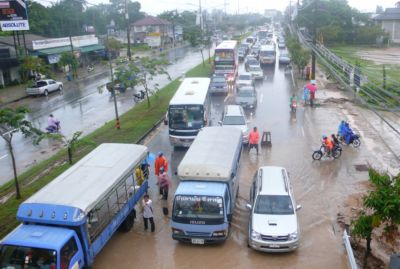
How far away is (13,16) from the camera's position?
117 feet

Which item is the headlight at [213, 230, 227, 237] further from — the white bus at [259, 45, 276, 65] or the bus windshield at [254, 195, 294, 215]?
the white bus at [259, 45, 276, 65]

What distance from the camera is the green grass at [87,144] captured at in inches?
630

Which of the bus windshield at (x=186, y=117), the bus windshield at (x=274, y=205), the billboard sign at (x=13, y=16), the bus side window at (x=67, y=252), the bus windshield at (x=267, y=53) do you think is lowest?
the bus windshield at (x=274, y=205)

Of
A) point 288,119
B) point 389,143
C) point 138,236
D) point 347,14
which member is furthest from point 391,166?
point 347,14

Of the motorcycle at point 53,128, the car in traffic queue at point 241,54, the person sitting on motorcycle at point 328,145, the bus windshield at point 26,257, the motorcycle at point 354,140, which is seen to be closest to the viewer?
the bus windshield at point 26,257

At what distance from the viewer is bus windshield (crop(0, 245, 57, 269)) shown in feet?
33.8

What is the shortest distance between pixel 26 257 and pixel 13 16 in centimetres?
3015

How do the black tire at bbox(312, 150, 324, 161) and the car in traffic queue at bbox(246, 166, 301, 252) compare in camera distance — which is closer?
the car in traffic queue at bbox(246, 166, 301, 252)

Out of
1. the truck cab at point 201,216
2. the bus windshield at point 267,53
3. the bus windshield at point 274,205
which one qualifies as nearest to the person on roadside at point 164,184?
the truck cab at point 201,216

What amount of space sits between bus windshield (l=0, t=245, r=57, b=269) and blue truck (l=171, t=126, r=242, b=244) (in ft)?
13.1

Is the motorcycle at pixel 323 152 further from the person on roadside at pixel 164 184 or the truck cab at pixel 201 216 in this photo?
the truck cab at pixel 201 216

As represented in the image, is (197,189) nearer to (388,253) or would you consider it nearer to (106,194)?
(106,194)

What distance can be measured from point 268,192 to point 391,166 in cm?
860

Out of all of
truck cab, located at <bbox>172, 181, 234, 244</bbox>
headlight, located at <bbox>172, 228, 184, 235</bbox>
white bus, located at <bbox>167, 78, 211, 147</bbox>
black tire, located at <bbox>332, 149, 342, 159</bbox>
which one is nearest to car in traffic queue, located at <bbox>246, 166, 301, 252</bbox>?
truck cab, located at <bbox>172, 181, 234, 244</bbox>
